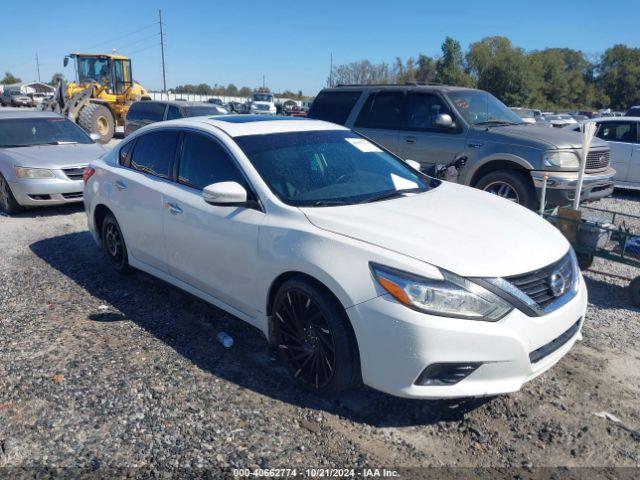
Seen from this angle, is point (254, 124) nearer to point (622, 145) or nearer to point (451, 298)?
point (451, 298)

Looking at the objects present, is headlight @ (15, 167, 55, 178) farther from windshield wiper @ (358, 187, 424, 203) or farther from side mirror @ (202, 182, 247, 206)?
windshield wiper @ (358, 187, 424, 203)

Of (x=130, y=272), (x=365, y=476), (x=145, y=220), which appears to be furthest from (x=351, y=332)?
(x=130, y=272)

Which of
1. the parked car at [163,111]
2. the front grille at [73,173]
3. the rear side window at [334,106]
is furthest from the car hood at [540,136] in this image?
the parked car at [163,111]

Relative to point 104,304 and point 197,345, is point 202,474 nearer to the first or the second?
point 197,345

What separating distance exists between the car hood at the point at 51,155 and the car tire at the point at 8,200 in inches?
15.6

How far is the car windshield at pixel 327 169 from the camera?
362 centimetres

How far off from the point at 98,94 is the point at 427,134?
1665 cm

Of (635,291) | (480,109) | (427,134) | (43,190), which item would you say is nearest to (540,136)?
(480,109)

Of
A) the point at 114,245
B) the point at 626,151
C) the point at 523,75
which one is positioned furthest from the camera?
the point at 523,75

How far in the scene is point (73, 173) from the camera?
7.91 meters

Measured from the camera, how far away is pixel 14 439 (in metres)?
2.89

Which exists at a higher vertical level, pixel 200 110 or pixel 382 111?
pixel 382 111

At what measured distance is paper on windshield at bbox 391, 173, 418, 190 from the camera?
402 centimetres

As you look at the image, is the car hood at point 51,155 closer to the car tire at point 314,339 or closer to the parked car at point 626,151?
the car tire at point 314,339
